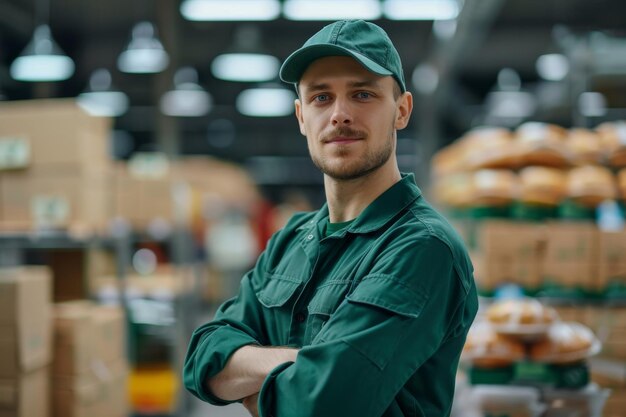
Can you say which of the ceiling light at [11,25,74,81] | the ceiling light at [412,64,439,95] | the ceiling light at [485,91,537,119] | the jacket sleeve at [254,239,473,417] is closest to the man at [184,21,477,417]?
the jacket sleeve at [254,239,473,417]

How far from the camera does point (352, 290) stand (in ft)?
5.66

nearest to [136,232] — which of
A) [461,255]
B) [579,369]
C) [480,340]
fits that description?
[480,340]

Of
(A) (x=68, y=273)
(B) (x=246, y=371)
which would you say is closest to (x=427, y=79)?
(A) (x=68, y=273)

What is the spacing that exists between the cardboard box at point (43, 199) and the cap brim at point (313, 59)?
2627 mm

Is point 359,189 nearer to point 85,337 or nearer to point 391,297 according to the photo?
point 391,297

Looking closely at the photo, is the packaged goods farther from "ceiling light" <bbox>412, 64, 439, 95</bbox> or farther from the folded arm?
"ceiling light" <bbox>412, 64, 439, 95</bbox>

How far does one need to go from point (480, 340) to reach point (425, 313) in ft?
6.74

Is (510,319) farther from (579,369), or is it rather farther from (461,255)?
(461,255)

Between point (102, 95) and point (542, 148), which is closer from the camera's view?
point (542, 148)

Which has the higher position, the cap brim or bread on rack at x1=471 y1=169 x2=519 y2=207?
the cap brim

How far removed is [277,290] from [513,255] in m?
2.68

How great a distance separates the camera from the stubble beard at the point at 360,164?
1.84 meters

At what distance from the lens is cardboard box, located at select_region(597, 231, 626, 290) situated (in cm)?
408

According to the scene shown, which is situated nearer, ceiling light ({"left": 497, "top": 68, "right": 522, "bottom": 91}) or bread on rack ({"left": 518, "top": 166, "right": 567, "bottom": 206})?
bread on rack ({"left": 518, "top": 166, "right": 567, "bottom": 206})
